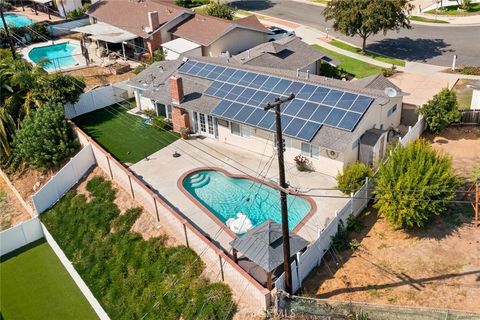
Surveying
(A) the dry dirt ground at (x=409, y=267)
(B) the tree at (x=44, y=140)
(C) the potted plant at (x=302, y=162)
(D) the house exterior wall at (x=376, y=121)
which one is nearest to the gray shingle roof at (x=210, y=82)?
(D) the house exterior wall at (x=376, y=121)

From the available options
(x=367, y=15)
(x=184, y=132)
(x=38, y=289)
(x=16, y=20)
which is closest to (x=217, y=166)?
(x=184, y=132)

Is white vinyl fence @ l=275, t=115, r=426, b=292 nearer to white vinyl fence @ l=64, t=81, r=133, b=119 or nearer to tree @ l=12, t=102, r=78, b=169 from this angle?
tree @ l=12, t=102, r=78, b=169

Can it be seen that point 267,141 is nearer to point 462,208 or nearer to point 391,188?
point 391,188

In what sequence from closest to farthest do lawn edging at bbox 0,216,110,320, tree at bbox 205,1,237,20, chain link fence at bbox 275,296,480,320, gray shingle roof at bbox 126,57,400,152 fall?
chain link fence at bbox 275,296,480,320 → lawn edging at bbox 0,216,110,320 → gray shingle roof at bbox 126,57,400,152 → tree at bbox 205,1,237,20

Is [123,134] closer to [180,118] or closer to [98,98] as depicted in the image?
[180,118]

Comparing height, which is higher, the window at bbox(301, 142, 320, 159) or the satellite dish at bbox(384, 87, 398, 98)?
the satellite dish at bbox(384, 87, 398, 98)

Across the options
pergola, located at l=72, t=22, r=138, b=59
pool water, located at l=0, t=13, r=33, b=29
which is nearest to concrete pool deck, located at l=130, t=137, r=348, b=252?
pergola, located at l=72, t=22, r=138, b=59
